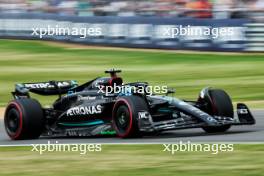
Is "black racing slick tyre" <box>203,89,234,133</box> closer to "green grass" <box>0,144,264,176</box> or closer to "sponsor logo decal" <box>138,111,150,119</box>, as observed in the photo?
"sponsor logo decal" <box>138,111,150,119</box>

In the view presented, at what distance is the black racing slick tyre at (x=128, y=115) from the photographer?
11.2m

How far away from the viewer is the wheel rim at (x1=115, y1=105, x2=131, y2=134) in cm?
1138

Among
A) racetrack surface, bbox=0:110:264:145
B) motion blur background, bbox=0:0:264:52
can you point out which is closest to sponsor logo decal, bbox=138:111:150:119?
racetrack surface, bbox=0:110:264:145

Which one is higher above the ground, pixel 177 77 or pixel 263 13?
pixel 263 13

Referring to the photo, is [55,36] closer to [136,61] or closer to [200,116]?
[136,61]

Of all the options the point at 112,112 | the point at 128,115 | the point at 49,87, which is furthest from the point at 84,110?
the point at 49,87

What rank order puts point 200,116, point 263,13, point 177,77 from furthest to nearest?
point 263,13, point 177,77, point 200,116

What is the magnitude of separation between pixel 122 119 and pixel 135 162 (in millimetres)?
2043

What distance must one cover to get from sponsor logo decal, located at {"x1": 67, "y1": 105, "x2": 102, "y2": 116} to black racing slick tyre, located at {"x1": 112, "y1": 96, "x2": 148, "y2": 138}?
468mm

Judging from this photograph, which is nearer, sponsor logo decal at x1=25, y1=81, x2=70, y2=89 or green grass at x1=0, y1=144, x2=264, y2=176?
green grass at x1=0, y1=144, x2=264, y2=176

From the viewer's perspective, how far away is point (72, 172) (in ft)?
29.2

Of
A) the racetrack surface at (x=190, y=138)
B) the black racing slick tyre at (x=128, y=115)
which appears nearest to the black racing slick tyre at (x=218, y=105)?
the racetrack surface at (x=190, y=138)

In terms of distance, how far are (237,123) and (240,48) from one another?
16.7 metres

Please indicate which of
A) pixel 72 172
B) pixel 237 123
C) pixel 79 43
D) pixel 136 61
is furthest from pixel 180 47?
pixel 72 172
